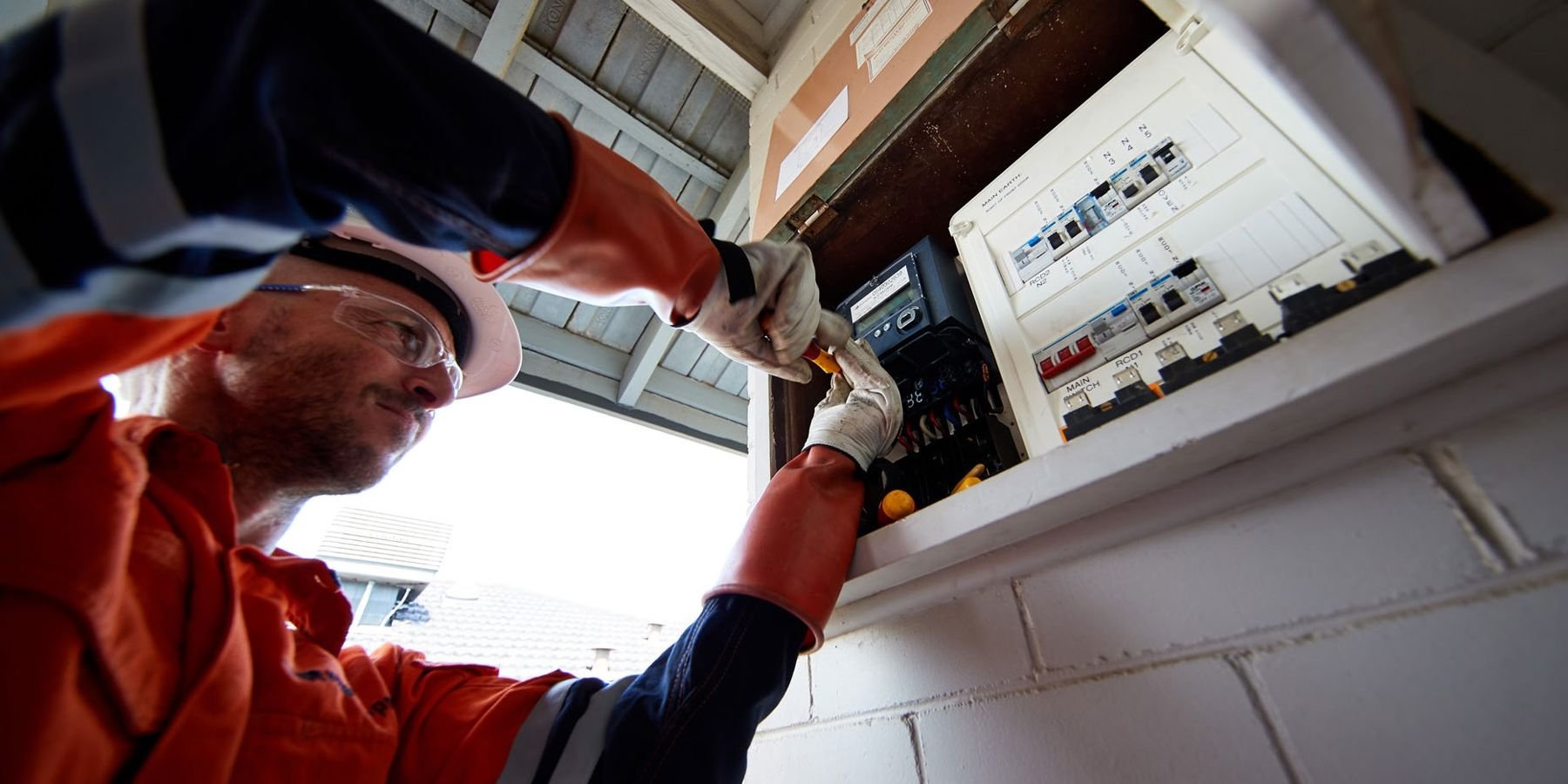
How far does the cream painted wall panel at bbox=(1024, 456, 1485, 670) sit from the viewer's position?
394 millimetres

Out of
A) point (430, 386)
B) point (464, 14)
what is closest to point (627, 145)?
point (464, 14)

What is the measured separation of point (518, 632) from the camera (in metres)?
3.71

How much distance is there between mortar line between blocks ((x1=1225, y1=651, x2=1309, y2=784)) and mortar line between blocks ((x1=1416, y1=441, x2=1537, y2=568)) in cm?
17

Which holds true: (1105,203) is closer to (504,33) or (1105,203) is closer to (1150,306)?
(1150,306)

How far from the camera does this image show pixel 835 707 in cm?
77

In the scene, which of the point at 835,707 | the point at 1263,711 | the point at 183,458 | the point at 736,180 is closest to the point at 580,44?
the point at 736,180

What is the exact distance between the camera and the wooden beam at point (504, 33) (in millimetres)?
1460

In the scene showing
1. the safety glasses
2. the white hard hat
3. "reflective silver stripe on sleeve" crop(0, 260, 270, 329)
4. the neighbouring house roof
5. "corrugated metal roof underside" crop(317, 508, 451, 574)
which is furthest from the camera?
the neighbouring house roof

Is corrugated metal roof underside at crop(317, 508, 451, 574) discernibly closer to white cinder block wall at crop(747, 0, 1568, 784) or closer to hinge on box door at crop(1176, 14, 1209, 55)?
white cinder block wall at crop(747, 0, 1568, 784)

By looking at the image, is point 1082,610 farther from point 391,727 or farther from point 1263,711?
point 391,727

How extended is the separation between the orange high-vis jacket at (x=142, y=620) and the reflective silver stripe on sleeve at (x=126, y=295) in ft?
0.09

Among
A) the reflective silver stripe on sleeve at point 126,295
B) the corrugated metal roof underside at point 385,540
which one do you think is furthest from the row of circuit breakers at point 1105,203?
the corrugated metal roof underside at point 385,540

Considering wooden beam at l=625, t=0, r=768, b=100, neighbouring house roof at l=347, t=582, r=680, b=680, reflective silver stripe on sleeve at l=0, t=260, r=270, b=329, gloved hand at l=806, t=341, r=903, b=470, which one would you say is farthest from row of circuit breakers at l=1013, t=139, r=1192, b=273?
neighbouring house roof at l=347, t=582, r=680, b=680

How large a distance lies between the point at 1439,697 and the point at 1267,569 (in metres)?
0.11
